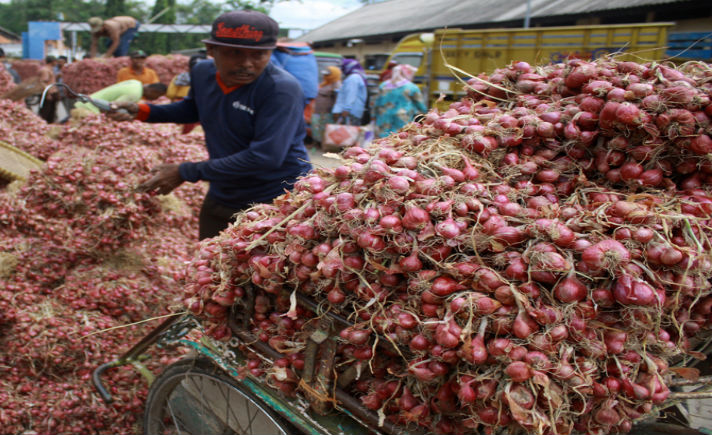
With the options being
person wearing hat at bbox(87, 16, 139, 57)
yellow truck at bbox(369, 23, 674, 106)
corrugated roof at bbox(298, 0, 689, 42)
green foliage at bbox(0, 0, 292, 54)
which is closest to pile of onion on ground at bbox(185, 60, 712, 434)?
corrugated roof at bbox(298, 0, 689, 42)

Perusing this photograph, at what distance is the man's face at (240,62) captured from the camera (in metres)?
2.61

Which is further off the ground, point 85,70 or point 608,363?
point 85,70

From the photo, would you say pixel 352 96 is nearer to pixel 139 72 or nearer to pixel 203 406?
pixel 139 72

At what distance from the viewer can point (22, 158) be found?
167 inches

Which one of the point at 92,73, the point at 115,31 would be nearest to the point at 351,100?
the point at 92,73

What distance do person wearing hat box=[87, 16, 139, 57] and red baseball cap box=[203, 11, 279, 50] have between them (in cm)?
1253

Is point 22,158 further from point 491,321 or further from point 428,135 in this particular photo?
point 491,321

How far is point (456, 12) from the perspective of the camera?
1591 cm

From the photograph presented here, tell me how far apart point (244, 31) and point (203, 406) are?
1.86m

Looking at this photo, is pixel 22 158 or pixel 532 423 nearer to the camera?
pixel 532 423

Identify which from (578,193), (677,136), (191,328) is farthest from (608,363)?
(191,328)

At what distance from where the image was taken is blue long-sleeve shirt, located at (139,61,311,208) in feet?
8.73

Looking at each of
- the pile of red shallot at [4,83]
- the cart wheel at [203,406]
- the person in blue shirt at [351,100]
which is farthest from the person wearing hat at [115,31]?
the cart wheel at [203,406]

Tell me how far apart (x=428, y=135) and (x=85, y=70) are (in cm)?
1356
